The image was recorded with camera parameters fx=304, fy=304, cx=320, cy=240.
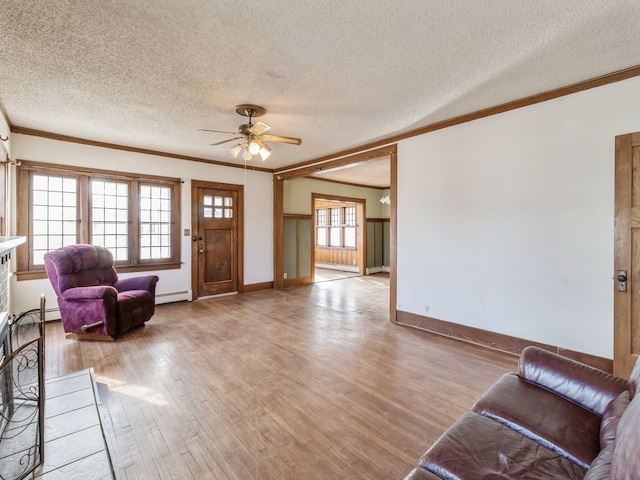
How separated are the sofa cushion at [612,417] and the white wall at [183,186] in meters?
5.78

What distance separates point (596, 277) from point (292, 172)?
5245 millimetres

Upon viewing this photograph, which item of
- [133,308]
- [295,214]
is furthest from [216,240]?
[133,308]

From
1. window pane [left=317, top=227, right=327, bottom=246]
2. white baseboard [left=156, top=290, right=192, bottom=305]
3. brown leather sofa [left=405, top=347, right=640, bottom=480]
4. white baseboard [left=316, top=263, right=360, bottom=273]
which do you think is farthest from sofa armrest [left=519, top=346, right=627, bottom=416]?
window pane [left=317, top=227, right=327, bottom=246]

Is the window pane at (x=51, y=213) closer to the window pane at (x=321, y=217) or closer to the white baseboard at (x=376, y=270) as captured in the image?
the white baseboard at (x=376, y=270)

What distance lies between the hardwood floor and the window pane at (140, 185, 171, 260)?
4.58ft

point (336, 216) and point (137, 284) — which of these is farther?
point (336, 216)

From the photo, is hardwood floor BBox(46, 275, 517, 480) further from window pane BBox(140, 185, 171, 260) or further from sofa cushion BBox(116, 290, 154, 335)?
window pane BBox(140, 185, 171, 260)

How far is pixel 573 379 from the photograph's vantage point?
1609 mm

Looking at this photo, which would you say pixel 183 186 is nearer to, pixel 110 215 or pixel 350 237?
pixel 110 215

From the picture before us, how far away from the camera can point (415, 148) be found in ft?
13.9

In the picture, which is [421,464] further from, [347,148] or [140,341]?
[347,148]

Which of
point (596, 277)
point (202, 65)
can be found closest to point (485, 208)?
point (596, 277)

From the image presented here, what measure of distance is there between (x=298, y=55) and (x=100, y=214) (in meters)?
4.33

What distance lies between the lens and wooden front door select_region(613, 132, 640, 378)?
2.56 meters
